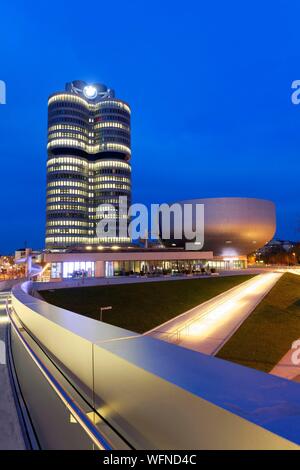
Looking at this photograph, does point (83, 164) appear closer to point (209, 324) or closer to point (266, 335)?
point (209, 324)

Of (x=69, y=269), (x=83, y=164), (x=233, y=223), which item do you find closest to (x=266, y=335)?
(x=69, y=269)

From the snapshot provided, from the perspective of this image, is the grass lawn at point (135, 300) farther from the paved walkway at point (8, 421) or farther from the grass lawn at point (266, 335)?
the paved walkway at point (8, 421)

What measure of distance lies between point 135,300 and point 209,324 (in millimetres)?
9837

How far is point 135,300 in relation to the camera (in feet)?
96.5

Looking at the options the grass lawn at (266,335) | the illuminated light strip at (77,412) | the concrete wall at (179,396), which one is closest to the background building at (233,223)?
the grass lawn at (266,335)

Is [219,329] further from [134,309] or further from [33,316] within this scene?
[33,316]

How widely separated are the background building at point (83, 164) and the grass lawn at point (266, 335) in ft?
320

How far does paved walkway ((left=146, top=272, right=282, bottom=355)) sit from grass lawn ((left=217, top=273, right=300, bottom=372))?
0.47 m

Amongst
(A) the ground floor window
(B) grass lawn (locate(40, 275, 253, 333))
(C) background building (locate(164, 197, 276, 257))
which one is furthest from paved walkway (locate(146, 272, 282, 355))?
(C) background building (locate(164, 197, 276, 257))

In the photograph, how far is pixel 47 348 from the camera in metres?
4.61

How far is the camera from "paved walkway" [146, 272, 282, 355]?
16672 millimetres

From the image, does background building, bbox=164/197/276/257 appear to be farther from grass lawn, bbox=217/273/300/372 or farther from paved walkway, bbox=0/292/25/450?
paved walkway, bbox=0/292/25/450
